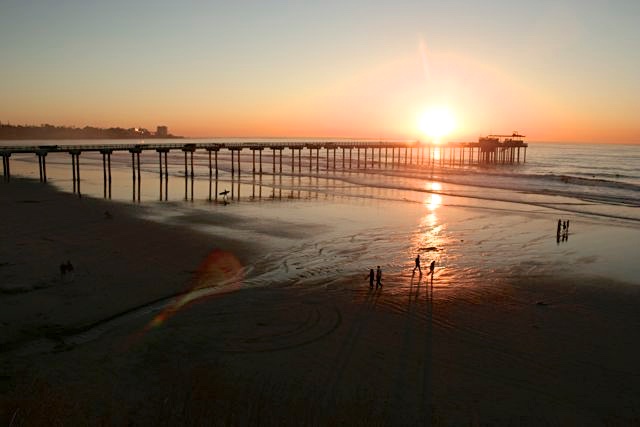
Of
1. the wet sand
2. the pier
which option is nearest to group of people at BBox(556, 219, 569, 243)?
the wet sand

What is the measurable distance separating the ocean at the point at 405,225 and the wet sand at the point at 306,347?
3.57ft

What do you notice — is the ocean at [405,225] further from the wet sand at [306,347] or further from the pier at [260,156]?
the pier at [260,156]

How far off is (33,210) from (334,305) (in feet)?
75.0

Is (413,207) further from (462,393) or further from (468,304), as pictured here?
(462,393)

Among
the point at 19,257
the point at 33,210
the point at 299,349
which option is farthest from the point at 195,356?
the point at 33,210

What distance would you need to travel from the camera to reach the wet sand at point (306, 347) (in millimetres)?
8930

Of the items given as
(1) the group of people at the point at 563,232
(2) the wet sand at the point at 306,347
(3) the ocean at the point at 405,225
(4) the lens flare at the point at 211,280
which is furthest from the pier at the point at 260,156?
(1) the group of people at the point at 563,232

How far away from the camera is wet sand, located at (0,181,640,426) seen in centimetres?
893

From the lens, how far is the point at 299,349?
37.1 ft

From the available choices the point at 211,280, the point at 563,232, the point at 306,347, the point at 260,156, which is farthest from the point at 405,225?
the point at 260,156

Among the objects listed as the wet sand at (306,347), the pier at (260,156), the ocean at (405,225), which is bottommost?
the wet sand at (306,347)

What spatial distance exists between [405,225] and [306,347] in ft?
57.4

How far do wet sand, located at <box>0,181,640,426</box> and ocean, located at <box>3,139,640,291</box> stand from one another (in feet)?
3.57

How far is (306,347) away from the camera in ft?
37.6
